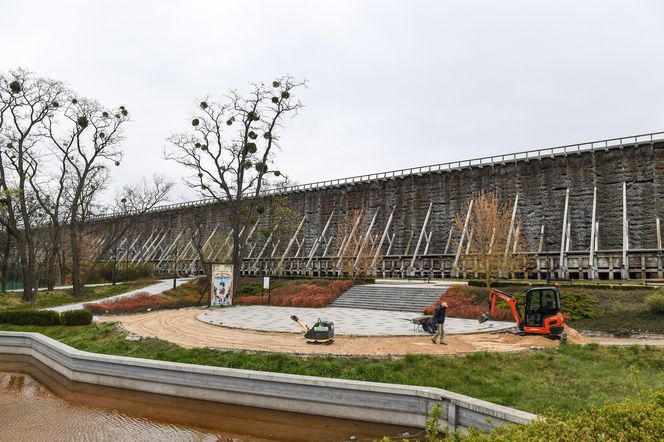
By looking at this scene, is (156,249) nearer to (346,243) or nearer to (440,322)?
(346,243)

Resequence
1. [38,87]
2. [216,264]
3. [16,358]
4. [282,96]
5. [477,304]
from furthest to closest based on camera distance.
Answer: [282,96] < [38,87] < [216,264] < [477,304] < [16,358]

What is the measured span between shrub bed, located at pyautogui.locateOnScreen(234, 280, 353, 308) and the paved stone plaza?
2901 millimetres

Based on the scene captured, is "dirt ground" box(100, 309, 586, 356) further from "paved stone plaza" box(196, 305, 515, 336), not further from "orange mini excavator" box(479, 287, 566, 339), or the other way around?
Result: "paved stone plaza" box(196, 305, 515, 336)

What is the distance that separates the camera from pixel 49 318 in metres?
19.8

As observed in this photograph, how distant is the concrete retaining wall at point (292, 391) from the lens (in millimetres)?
8391

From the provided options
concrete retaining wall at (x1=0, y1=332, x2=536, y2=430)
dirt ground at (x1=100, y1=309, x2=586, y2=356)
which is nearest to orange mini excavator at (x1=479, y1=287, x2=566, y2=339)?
dirt ground at (x1=100, y1=309, x2=586, y2=356)

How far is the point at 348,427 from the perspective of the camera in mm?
9164

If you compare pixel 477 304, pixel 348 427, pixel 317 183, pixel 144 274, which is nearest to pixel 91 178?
pixel 144 274

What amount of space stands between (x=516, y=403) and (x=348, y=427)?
147 inches

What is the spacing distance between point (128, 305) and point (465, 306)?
21.9 m

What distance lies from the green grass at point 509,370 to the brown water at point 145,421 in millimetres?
1548

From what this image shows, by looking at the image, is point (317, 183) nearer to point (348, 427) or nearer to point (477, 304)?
point (477, 304)

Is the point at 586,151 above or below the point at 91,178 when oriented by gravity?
above

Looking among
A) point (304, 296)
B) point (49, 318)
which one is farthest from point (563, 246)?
point (49, 318)
